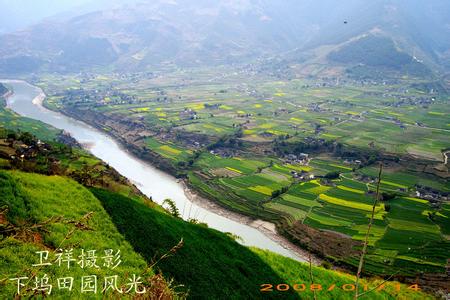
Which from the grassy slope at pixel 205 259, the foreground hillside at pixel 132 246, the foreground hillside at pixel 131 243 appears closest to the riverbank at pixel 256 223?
the grassy slope at pixel 205 259

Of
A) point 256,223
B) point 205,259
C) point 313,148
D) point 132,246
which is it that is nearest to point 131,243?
point 132,246

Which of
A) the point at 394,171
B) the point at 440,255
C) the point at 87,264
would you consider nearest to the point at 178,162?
the point at 394,171

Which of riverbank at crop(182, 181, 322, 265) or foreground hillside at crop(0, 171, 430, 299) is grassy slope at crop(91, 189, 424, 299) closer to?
foreground hillside at crop(0, 171, 430, 299)

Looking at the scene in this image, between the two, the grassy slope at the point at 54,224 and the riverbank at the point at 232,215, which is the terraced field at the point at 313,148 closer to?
the riverbank at the point at 232,215

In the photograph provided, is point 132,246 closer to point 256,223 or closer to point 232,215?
point 256,223

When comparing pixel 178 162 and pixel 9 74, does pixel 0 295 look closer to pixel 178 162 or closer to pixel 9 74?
pixel 178 162

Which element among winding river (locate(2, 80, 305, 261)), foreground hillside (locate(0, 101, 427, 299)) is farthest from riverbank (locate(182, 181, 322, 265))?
foreground hillside (locate(0, 101, 427, 299))
